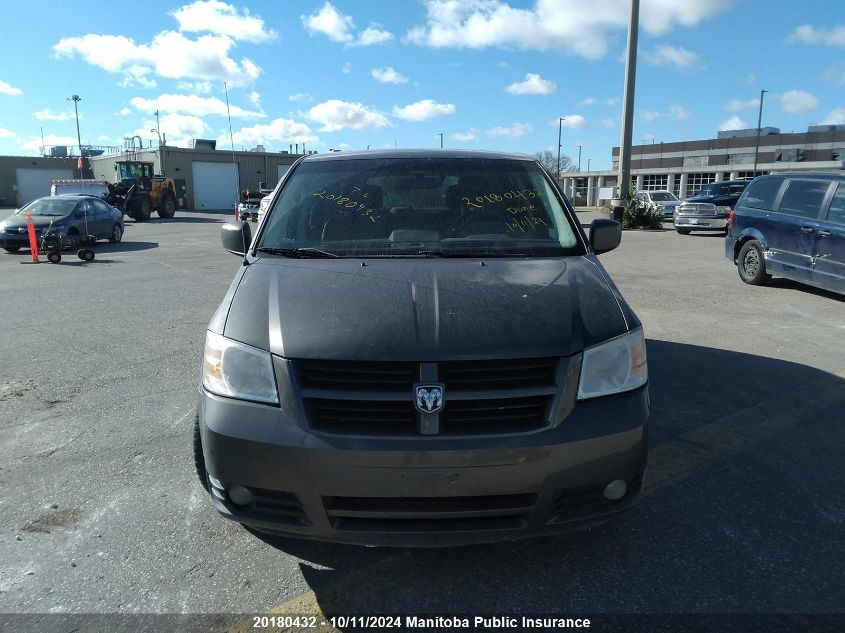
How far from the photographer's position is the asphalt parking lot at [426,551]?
2.55 metres

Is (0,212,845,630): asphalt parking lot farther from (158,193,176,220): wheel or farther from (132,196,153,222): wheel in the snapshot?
(158,193,176,220): wheel

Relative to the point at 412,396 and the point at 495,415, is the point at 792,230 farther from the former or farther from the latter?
the point at 412,396

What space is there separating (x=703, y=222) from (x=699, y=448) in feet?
59.8

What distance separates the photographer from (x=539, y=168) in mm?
4234

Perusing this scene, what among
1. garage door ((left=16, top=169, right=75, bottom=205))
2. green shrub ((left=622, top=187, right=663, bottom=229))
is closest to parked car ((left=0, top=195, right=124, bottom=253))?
green shrub ((left=622, top=187, right=663, bottom=229))

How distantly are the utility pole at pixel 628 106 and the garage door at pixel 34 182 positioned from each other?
54.3m

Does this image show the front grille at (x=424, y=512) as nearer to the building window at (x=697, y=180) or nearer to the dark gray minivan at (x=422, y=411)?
the dark gray minivan at (x=422, y=411)

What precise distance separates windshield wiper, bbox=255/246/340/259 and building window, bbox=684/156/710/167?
7220 cm

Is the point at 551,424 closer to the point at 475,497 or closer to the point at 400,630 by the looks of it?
the point at 475,497

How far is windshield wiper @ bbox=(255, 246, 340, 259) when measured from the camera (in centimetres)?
335

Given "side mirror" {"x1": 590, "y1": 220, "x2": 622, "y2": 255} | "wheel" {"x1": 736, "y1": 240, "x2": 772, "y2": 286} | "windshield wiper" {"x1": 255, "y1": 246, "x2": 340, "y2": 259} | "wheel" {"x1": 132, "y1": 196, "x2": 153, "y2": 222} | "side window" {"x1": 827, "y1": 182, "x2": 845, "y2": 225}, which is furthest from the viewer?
"wheel" {"x1": 132, "y1": 196, "x2": 153, "y2": 222}

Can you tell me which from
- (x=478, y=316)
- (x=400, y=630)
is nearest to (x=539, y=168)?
(x=478, y=316)

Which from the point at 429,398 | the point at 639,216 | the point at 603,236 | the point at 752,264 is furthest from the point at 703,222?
the point at 429,398

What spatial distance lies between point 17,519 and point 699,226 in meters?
20.7
